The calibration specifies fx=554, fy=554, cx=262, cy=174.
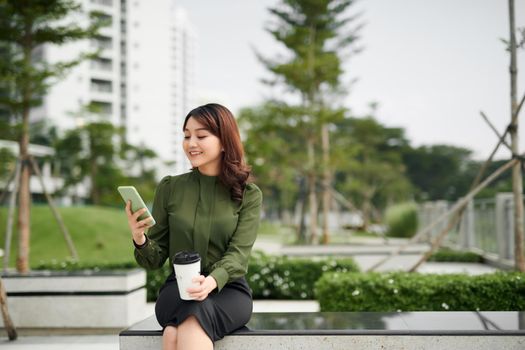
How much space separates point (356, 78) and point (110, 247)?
41.0 feet

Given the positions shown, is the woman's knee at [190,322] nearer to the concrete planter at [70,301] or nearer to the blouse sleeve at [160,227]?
the blouse sleeve at [160,227]

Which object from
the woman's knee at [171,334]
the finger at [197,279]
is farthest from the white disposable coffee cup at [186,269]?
the woman's knee at [171,334]

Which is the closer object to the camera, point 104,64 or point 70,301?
point 70,301

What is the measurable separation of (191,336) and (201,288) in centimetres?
23

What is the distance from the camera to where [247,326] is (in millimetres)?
3139

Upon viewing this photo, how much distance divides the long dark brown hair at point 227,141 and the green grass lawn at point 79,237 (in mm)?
10840

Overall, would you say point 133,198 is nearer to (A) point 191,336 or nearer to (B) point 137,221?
(B) point 137,221

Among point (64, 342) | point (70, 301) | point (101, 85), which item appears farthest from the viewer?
point (101, 85)

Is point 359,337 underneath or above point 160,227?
underneath

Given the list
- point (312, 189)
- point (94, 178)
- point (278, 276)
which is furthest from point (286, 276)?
point (94, 178)

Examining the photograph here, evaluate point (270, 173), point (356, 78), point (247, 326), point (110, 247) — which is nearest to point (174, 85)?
point (270, 173)

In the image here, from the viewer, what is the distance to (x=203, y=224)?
2902 millimetres

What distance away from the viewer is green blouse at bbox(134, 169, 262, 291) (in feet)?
9.48

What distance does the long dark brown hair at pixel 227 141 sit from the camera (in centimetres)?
290
